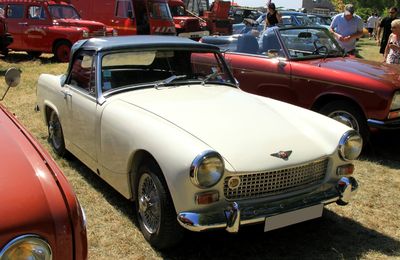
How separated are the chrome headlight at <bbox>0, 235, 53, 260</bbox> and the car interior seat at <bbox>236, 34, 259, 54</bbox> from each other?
5516 millimetres

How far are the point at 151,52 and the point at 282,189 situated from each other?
6.59 feet

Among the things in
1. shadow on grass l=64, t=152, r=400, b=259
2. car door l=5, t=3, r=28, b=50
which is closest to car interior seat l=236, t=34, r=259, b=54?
shadow on grass l=64, t=152, r=400, b=259

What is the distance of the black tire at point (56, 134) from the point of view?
517cm

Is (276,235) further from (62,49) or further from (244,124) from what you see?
(62,49)

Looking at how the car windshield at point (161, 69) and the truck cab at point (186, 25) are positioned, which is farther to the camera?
the truck cab at point (186, 25)

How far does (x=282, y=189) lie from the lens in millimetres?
3285

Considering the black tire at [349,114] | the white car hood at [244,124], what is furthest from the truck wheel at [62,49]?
the white car hood at [244,124]

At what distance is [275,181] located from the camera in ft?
10.6

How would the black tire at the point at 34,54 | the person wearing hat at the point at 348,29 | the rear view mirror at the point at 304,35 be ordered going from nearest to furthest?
the rear view mirror at the point at 304,35, the person wearing hat at the point at 348,29, the black tire at the point at 34,54

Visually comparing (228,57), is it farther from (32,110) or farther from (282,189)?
(282,189)

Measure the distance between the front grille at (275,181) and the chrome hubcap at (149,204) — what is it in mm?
541

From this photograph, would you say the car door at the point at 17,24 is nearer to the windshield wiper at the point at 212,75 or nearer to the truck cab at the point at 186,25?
the truck cab at the point at 186,25

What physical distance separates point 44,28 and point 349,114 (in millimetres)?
10529

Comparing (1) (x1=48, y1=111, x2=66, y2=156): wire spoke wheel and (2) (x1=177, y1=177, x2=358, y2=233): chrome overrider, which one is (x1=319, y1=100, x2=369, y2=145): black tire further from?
(1) (x1=48, y1=111, x2=66, y2=156): wire spoke wheel
